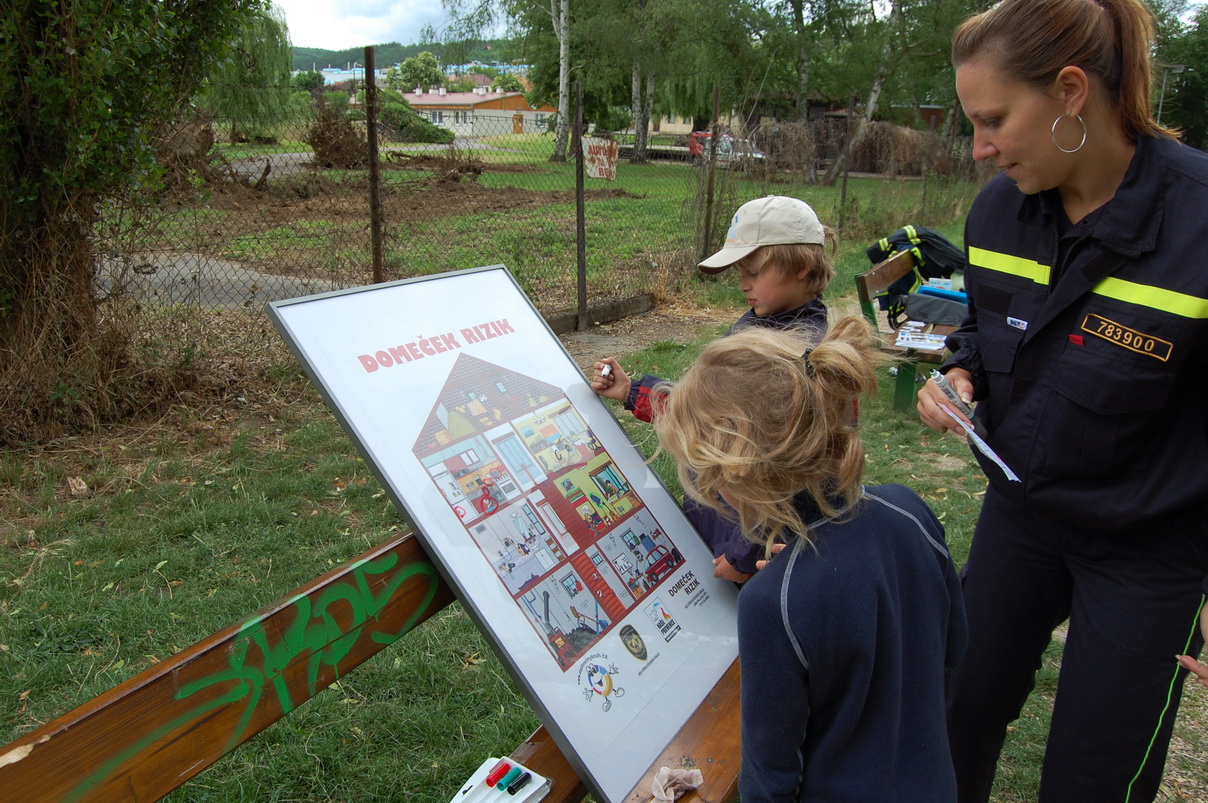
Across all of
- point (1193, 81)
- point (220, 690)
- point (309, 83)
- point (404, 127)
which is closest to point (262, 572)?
point (220, 690)

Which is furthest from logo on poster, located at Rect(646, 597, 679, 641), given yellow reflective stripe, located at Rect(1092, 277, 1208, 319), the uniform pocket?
yellow reflective stripe, located at Rect(1092, 277, 1208, 319)

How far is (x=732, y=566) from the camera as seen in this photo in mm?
2170

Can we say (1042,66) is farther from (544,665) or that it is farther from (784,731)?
(544,665)

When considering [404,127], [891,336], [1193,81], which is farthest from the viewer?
[1193,81]

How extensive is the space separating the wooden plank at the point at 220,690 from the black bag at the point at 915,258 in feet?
17.9

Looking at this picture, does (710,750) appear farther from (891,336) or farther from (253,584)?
(891,336)

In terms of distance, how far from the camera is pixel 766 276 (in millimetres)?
2424

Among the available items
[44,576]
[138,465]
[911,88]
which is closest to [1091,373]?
[44,576]

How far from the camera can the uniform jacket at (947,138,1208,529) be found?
1.62 m

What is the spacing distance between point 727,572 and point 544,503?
1.84 ft

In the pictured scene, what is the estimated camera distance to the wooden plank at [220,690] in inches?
46.3

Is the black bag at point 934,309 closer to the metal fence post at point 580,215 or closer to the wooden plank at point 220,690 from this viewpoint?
the metal fence post at point 580,215

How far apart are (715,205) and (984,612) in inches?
329

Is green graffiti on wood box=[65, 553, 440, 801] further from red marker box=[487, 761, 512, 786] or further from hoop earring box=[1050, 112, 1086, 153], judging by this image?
hoop earring box=[1050, 112, 1086, 153]
